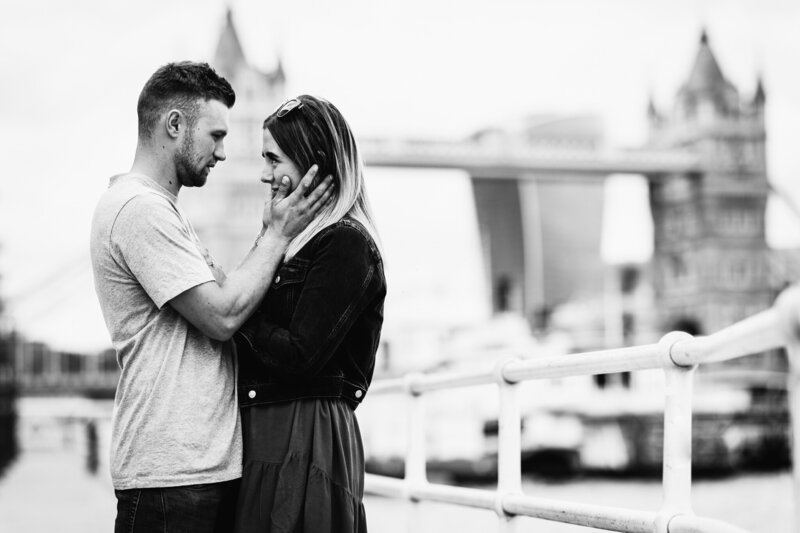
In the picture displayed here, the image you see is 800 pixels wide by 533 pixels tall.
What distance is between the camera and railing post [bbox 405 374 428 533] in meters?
3.27

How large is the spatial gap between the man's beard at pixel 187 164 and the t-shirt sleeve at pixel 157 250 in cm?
12

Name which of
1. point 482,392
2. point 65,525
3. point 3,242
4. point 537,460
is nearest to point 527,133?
point 482,392

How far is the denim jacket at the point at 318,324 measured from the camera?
2004 mm

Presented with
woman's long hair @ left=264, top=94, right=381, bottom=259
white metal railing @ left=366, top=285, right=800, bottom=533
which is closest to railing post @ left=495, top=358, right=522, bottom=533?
white metal railing @ left=366, top=285, right=800, bottom=533

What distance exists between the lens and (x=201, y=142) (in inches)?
85.7

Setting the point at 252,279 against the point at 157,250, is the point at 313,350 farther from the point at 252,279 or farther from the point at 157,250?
the point at 157,250

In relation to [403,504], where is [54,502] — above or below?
below

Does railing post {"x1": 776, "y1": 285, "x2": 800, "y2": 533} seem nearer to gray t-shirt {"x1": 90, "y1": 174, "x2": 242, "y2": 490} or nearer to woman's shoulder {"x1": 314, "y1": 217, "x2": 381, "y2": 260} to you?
woman's shoulder {"x1": 314, "y1": 217, "x2": 381, "y2": 260}

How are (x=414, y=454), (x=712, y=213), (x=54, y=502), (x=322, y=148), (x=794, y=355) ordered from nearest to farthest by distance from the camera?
(x=794, y=355)
(x=322, y=148)
(x=414, y=454)
(x=54, y=502)
(x=712, y=213)

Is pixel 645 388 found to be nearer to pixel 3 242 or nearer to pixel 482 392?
pixel 482 392

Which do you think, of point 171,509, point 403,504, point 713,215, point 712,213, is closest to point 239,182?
point 712,213

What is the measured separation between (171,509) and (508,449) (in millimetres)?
893

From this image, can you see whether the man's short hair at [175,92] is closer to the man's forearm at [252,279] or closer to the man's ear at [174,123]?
the man's ear at [174,123]

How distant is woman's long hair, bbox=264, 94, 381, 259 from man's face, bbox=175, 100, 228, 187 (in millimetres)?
115
